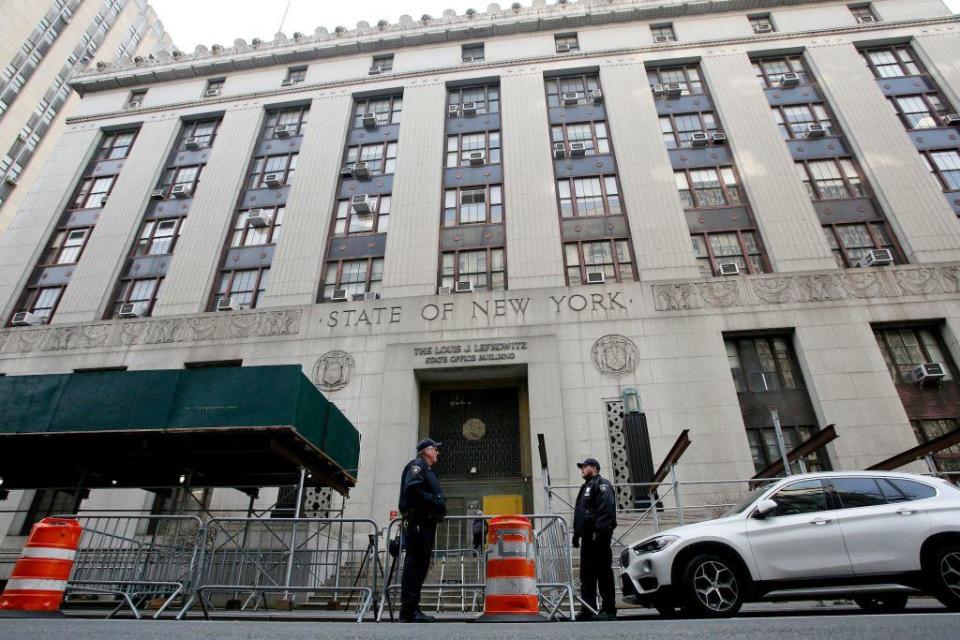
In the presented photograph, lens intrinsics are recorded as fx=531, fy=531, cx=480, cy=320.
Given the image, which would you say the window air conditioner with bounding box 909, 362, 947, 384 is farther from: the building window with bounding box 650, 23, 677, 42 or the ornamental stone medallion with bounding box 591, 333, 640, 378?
the building window with bounding box 650, 23, 677, 42

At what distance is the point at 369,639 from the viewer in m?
3.97

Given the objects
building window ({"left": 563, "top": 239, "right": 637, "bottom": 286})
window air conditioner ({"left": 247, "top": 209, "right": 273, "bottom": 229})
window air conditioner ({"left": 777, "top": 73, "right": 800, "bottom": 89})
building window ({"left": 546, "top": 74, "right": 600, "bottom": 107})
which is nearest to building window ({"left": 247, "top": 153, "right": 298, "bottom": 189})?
window air conditioner ({"left": 247, "top": 209, "right": 273, "bottom": 229})

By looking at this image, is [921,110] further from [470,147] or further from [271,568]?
[271,568]

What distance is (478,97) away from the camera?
94.0 feet

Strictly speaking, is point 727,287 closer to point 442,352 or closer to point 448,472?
point 442,352

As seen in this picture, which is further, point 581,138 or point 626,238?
point 581,138

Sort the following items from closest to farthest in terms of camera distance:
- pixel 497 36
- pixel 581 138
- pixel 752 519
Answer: pixel 752 519 → pixel 581 138 → pixel 497 36

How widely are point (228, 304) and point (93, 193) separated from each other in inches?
502

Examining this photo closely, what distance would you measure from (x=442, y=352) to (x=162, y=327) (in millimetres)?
12375

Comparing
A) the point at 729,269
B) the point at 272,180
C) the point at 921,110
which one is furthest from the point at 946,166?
the point at 272,180

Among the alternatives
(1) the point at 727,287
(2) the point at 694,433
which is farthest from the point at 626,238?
(2) the point at 694,433

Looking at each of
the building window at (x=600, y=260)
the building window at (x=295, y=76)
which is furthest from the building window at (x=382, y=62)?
the building window at (x=600, y=260)

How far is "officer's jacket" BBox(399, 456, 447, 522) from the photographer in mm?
7309

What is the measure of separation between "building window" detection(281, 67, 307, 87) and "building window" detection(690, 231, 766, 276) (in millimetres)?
23938
